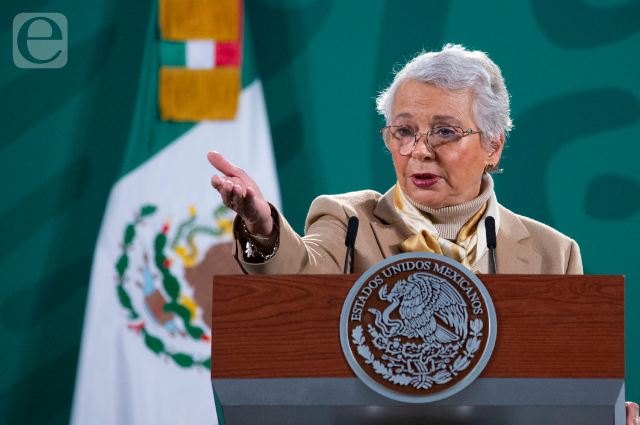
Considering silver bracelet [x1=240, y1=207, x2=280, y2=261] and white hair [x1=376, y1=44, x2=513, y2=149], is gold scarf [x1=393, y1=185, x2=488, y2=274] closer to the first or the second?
white hair [x1=376, y1=44, x2=513, y2=149]

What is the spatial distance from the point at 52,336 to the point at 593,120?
8.07ft

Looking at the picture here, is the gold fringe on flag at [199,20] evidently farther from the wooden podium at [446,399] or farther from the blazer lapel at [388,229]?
the wooden podium at [446,399]

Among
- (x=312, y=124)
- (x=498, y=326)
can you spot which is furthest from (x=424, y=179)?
(x=312, y=124)

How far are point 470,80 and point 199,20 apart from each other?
5.29 ft

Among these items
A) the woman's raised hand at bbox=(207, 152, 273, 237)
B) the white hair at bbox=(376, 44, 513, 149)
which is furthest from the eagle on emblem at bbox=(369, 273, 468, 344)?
the white hair at bbox=(376, 44, 513, 149)

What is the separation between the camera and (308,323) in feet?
3.02

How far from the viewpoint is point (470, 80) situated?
1628 millimetres

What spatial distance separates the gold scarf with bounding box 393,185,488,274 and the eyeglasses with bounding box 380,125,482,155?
4.7 inches

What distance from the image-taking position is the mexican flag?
2.71 metres

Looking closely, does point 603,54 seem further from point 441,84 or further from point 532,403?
point 532,403

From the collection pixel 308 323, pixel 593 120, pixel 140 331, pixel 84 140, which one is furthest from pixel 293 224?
pixel 308 323

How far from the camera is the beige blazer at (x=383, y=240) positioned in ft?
4.77

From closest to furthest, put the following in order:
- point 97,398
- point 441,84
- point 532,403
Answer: point 532,403 < point 441,84 < point 97,398

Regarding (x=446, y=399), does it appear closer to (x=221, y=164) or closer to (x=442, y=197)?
(x=221, y=164)
